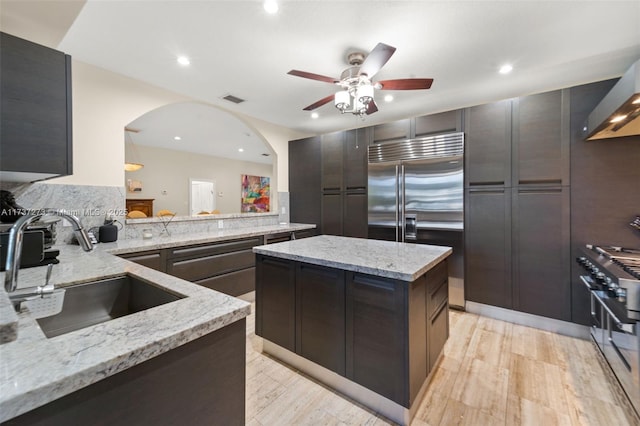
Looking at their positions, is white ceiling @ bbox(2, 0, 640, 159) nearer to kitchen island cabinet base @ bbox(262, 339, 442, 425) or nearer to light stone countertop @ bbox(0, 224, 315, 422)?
light stone countertop @ bbox(0, 224, 315, 422)

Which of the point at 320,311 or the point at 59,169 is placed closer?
the point at 59,169

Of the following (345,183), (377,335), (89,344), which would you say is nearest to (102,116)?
(89,344)

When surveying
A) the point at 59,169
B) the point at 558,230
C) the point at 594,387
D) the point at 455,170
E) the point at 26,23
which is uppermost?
the point at 26,23

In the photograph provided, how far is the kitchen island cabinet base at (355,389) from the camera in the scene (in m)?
1.53

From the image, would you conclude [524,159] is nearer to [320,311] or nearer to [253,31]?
[320,311]

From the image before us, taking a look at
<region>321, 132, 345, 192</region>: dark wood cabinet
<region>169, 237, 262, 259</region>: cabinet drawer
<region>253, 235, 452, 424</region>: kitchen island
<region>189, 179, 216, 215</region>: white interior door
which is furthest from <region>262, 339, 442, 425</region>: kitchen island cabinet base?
<region>189, 179, 216, 215</region>: white interior door

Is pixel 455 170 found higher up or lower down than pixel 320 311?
higher up

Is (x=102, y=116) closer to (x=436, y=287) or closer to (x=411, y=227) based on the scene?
(x=436, y=287)

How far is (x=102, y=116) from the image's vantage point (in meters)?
2.58

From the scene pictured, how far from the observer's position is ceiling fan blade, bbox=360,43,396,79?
1715 millimetres

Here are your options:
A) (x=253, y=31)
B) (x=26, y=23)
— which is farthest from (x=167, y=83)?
(x=253, y=31)

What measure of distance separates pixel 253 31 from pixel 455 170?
8.09ft

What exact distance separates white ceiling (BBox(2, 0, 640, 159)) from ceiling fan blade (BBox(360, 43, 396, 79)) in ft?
0.90

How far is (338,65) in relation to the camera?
249 centimetres
